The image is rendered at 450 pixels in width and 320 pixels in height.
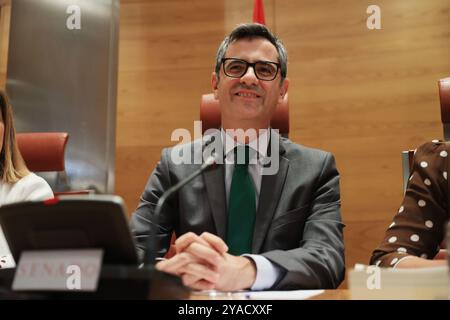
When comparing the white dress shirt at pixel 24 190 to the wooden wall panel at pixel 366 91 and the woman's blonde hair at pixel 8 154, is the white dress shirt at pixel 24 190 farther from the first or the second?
the wooden wall panel at pixel 366 91

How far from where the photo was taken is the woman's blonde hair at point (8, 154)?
2101 millimetres

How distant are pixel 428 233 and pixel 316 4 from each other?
2.33 m

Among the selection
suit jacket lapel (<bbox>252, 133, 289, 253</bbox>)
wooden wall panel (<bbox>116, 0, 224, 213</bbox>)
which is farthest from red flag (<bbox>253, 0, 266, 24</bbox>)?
suit jacket lapel (<bbox>252, 133, 289, 253</bbox>)

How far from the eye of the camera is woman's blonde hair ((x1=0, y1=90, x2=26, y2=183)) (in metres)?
2.10

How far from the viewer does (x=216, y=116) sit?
208cm

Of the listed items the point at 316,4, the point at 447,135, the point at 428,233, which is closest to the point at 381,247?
the point at 428,233

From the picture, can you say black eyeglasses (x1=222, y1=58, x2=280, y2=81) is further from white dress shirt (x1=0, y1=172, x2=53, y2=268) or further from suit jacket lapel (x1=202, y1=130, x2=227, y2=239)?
white dress shirt (x1=0, y1=172, x2=53, y2=268)

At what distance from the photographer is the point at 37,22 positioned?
361cm

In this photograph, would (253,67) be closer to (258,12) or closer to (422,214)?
(422,214)

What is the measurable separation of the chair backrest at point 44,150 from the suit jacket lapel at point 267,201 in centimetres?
94

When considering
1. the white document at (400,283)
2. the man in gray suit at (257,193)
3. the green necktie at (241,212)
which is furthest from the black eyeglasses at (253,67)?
the white document at (400,283)

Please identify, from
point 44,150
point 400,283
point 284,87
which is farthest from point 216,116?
point 400,283

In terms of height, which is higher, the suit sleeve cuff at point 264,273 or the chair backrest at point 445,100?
the chair backrest at point 445,100

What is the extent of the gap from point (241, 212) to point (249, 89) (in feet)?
1.36
